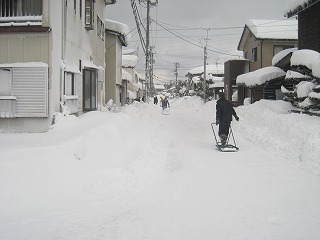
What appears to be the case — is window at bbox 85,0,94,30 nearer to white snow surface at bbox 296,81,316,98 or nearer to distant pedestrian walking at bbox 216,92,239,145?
distant pedestrian walking at bbox 216,92,239,145

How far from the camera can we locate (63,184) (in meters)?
6.41

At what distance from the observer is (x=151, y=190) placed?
650 cm

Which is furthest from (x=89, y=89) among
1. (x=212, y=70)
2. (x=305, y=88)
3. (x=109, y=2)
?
(x=212, y=70)

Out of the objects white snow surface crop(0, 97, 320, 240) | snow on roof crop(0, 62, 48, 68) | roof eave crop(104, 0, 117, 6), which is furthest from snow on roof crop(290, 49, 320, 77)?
roof eave crop(104, 0, 117, 6)

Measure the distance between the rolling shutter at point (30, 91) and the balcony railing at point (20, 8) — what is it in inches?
76.7

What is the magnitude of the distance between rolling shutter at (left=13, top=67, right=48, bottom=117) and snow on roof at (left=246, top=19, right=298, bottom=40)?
79.5 feet

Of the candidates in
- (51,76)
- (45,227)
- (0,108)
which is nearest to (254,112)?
(51,76)

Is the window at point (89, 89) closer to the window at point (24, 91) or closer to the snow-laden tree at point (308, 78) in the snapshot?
the window at point (24, 91)

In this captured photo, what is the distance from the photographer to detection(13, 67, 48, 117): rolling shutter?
11164 millimetres

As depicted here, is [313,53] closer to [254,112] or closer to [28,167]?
[254,112]

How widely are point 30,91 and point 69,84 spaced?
2763 mm

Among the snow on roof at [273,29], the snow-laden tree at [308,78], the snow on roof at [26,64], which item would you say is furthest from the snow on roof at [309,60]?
the snow on roof at [273,29]

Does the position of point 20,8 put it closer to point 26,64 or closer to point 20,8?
point 20,8

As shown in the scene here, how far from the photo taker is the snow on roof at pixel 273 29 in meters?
30.8
